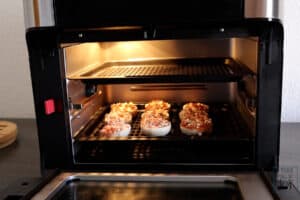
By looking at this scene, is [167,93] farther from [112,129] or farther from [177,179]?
[177,179]

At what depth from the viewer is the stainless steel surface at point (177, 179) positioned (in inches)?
29.5

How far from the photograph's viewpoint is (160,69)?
3.74ft

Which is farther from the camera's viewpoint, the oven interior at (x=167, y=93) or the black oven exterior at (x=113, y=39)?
the oven interior at (x=167, y=93)

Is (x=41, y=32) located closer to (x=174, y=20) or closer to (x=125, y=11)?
(x=125, y=11)

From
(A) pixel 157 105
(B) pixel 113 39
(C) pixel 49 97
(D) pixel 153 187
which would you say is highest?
(B) pixel 113 39

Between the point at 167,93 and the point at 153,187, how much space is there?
0.57 meters

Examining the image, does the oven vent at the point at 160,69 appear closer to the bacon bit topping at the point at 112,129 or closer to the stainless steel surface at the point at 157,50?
the stainless steel surface at the point at 157,50

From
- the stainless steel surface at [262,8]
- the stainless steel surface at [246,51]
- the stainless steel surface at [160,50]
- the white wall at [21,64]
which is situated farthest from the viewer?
the white wall at [21,64]

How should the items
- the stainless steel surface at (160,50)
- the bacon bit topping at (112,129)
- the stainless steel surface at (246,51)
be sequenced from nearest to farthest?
the stainless steel surface at (246,51) → the bacon bit topping at (112,129) → the stainless steel surface at (160,50)

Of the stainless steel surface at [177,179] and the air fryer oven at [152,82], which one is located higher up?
the air fryer oven at [152,82]

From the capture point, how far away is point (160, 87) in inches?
51.8

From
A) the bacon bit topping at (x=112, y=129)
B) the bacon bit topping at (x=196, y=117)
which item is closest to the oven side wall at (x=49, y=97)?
the bacon bit topping at (x=112, y=129)

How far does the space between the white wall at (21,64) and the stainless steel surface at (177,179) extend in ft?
2.24

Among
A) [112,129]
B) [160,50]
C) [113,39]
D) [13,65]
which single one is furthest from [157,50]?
[13,65]
